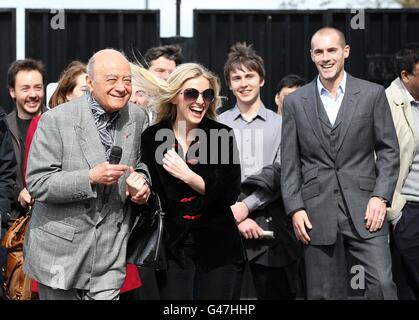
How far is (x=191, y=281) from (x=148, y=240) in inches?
16.2

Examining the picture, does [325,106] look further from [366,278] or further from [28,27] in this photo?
[28,27]

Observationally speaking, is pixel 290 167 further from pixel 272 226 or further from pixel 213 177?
pixel 213 177

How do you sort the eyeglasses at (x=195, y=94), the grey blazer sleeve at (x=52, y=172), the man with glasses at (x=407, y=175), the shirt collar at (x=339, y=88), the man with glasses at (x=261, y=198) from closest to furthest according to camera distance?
1. the grey blazer sleeve at (x=52, y=172)
2. the eyeglasses at (x=195, y=94)
3. the shirt collar at (x=339, y=88)
4. the man with glasses at (x=261, y=198)
5. the man with glasses at (x=407, y=175)

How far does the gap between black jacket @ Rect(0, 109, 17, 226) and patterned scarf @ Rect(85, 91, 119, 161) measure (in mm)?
904

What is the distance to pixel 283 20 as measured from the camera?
875 centimetres

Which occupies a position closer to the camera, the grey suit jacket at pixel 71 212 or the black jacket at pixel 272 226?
the grey suit jacket at pixel 71 212

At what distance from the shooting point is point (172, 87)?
5.69m

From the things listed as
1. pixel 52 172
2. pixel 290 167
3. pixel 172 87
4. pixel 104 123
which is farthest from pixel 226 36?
pixel 52 172

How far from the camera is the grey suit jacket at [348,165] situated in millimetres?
6137

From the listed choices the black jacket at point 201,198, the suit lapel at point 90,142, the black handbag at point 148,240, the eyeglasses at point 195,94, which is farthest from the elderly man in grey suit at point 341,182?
the suit lapel at point 90,142

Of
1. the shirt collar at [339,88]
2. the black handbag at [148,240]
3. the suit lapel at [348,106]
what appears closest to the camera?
the black handbag at [148,240]

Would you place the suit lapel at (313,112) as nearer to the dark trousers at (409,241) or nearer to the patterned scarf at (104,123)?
the dark trousers at (409,241)

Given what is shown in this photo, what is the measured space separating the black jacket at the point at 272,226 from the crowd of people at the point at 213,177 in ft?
Result: 0.03

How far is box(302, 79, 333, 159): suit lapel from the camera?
6199 mm
